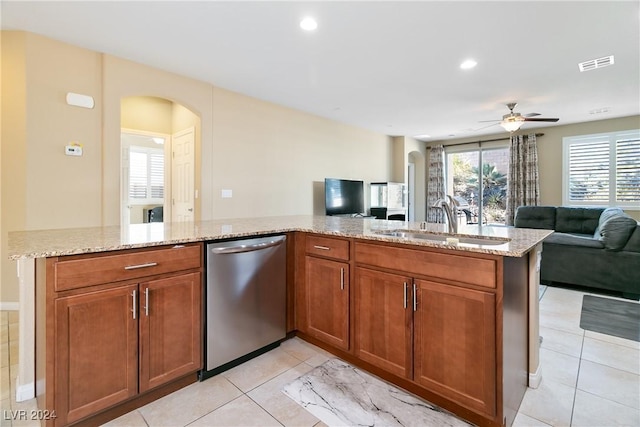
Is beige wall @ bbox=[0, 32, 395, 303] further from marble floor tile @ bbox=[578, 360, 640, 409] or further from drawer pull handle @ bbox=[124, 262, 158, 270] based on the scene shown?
marble floor tile @ bbox=[578, 360, 640, 409]

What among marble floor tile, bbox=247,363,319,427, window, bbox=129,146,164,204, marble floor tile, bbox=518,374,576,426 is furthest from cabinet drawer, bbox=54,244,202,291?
window, bbox=129,146,164,204

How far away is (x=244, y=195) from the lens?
457 cm

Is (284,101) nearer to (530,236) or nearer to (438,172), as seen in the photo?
(530,236)

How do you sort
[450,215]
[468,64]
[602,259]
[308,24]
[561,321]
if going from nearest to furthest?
[450,215] → [308,24] → [561,321] → [468,64] → [602,259]

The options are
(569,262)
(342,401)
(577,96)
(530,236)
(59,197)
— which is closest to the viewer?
(342,401)

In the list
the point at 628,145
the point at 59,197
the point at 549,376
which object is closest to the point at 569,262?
the point at 549,376

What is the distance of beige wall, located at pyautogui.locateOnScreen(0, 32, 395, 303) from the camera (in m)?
2.88

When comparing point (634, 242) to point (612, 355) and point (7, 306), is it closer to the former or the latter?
point (612, 355)

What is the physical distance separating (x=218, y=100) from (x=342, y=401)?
3.95 m

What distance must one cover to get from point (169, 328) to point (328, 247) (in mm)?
1091

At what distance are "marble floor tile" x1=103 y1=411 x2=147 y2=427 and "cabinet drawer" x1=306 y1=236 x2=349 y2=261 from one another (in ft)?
4.46

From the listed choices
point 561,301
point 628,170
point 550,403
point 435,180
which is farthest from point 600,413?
point 435,180

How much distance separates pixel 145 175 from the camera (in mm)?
6219

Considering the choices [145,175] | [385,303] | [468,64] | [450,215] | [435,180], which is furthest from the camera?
[435,180]
